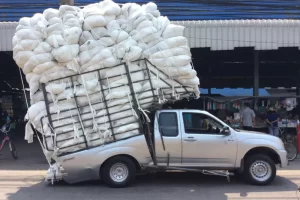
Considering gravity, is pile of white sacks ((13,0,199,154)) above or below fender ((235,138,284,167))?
above

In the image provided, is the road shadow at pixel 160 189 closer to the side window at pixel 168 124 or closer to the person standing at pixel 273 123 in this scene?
the side window at pixel 168 124

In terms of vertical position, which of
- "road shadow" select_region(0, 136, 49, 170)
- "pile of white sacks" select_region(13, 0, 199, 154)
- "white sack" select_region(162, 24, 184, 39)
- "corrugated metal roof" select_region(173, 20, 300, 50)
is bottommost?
"road shadow" select_region(0, 136, 49, 170)

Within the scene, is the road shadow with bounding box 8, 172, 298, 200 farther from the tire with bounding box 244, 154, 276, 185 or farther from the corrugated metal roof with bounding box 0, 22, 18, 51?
the corrugated metal roof with bounding box 0, 22, 18, 51

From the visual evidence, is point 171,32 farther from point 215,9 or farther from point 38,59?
point 215,9

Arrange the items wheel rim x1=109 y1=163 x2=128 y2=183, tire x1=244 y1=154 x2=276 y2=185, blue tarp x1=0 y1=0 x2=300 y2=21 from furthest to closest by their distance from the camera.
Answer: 1. blue tarp x1=0 y1=0 x2=300 y2=21
2. tire x1=244 y1=154 x2=276 y2=185
3. wheel rim x1=109 y1=163 x2=128 y2=183

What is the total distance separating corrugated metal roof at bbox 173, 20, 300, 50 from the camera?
1344cm

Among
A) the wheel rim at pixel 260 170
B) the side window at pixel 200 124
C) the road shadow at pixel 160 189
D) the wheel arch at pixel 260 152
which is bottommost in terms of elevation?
the road shadow at pixel 160 189

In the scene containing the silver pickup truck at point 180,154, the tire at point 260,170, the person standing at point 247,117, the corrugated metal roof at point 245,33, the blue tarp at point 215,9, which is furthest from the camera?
the blue tarp at point 215,9

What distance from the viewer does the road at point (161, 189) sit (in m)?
8.00

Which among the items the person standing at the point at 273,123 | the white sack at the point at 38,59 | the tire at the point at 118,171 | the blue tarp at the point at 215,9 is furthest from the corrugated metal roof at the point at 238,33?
the blue tarp at the point at 215,9

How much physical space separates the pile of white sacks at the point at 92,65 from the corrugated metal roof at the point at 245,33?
16.4 ft

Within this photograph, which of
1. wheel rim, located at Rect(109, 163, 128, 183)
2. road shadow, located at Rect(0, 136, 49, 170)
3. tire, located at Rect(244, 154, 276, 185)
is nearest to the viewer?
wheel rim, located at Rect(109, 163, 128, 183)

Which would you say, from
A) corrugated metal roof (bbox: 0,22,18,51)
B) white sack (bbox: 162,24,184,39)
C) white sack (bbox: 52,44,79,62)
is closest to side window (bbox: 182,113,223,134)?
white sack (bbox: 162,24,184,39)

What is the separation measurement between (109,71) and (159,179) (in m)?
2.95
